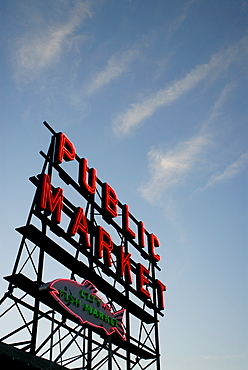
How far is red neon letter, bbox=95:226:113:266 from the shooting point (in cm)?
2153

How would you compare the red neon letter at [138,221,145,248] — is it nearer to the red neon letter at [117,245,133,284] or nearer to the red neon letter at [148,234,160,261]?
the red neon letter at [148,234,160,261]

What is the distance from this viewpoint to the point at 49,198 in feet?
60.5

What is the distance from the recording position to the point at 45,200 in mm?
18156

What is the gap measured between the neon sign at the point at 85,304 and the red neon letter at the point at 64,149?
617 centimetres

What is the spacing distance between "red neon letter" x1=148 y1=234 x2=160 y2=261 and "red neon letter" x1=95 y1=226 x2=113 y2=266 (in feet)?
20.9

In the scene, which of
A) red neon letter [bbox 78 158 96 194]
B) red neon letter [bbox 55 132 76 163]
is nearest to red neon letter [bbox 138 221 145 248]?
red neon letter [bbox 78 158 96 194]

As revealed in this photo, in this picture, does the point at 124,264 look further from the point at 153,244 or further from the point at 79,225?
the point at 153,244

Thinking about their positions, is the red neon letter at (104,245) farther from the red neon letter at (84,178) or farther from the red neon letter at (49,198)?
the red neon letter at (49,198)

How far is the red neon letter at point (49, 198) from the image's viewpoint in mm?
18031

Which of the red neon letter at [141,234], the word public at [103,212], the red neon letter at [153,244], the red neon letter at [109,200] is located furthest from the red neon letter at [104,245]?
the red neon letter at [153,244]

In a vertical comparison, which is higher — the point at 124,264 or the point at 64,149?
the point at 64,149

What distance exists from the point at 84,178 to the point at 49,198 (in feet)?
12.8

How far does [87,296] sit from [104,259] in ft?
16.6

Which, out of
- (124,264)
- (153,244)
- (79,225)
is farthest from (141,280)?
(79,225)
